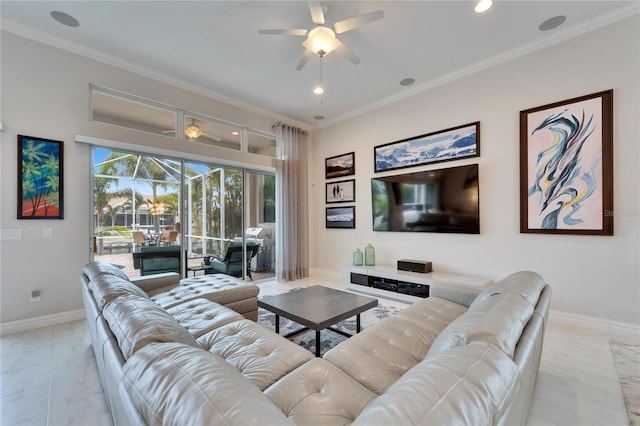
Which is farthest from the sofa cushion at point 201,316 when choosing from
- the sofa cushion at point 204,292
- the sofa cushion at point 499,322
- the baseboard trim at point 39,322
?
the baseboard trim at point 39,322

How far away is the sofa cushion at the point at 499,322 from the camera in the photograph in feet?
3.31

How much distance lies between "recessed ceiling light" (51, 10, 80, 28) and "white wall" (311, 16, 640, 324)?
4058 mm

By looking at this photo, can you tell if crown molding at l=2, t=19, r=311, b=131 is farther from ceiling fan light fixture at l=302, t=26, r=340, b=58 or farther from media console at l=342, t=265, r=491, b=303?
media console at l=342, t=265, r=491, b=303

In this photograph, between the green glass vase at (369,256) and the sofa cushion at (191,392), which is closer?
the sofa cushion at (191,392)

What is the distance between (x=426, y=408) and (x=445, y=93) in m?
4.31

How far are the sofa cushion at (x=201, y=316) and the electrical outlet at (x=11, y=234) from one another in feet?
7.11

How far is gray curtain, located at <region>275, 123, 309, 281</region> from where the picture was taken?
5230mm

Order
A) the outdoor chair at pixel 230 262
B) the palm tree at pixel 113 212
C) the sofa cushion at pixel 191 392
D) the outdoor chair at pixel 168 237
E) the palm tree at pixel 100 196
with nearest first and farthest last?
1. the sofa cushion at pixel 191 392
2. the palm tree at pixel 100 196
3. the palm tree at pixel 113 212
4. the outdoor chair at pixel 168 237
5. the outdoor chair at pixel 230 262

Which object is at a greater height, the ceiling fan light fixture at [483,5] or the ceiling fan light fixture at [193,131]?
the ceiling fan light fixture at [483,5]

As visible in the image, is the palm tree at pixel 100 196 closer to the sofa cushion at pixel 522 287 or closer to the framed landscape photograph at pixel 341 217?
the framed landscape photograph at pixel 341 217

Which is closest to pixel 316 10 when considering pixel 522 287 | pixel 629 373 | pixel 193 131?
pixel 522 287

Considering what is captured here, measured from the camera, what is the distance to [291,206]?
535cm

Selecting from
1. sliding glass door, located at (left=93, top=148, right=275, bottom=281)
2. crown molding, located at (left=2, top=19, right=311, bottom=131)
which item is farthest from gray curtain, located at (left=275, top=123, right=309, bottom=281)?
crown molding, located at (left=2, top=19, right=311, bottom=131)

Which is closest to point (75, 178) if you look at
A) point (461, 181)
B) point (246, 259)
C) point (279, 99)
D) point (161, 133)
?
point (161, 133)
